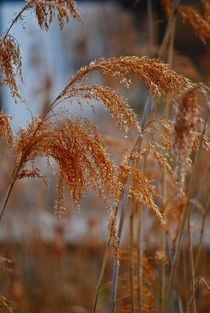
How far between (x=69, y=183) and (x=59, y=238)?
2.33 meters

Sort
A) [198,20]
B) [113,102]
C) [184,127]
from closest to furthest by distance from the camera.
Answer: [184,127] → [113,102] → [198,20]

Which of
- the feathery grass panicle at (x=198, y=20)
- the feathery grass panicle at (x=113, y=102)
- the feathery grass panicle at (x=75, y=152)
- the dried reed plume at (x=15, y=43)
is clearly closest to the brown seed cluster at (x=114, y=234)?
the feathery grass panicle at (x=75, y=152)

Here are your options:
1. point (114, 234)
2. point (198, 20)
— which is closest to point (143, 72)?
point (114, 234)

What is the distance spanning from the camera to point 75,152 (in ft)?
4.46

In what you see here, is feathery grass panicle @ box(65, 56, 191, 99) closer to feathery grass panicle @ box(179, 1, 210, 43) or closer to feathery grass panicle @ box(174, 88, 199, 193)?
feathery grass panicle @ box(174, 88, 199, 193)

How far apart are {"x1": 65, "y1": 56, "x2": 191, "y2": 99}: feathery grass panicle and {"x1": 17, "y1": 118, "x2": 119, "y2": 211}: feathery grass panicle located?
8 cm

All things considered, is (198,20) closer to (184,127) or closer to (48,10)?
(48,10)

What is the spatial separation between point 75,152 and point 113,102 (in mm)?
117

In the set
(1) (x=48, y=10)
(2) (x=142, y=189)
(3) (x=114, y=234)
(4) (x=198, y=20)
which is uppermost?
(4) (x=198, y=20)

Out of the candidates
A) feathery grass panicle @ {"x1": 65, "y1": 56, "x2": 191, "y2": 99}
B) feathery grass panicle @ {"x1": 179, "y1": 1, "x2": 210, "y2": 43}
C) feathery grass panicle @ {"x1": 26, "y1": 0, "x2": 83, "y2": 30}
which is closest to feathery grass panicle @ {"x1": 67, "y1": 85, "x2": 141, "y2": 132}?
feathery grass panicle @ {"x1": 65, "y1": 56, "x2": 191, "y2": 99}

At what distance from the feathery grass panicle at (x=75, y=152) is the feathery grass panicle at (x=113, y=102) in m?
0.06

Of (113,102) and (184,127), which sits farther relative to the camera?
(113,102)

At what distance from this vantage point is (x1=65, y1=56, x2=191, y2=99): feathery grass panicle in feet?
4.49

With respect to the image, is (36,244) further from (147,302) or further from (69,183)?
(69,183)
